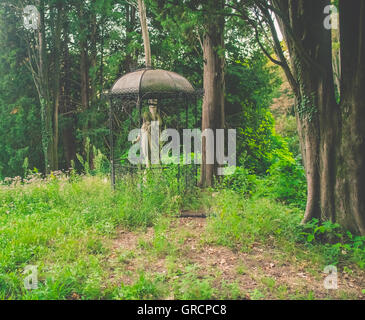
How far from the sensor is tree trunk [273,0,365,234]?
4.47 m

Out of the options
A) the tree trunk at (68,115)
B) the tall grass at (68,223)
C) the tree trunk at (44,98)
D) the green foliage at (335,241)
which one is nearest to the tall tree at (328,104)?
the green foliage at (335,241)

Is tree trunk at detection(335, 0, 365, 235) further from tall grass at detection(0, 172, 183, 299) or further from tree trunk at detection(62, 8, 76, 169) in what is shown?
tree trunk at detection(62, 8, 76, 169)

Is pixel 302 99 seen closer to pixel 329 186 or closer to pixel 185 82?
pixel 329 186

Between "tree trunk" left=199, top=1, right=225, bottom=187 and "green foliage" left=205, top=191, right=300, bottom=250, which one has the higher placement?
"tree trunk" left=199, top=1, right=225, bottom=187

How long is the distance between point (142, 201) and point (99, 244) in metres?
1.80

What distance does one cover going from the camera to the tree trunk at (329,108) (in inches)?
176

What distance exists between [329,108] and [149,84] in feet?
12.4

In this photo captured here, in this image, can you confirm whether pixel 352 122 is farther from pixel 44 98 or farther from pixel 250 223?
pixel 44 98

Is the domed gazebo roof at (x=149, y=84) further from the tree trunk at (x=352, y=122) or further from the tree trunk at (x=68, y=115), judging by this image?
the tree trunk at (x=68, y=115)

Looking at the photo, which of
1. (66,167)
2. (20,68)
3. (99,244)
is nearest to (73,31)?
(20,68)

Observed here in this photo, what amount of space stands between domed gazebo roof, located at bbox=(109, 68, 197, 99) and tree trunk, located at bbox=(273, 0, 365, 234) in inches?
114

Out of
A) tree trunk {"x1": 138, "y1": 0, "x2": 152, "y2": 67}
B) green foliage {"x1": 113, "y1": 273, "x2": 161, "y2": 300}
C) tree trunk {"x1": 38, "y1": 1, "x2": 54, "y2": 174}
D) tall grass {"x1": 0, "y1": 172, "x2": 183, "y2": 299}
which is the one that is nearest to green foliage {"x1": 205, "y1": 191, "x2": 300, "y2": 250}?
tall grass {"x1": 0, "y1": 172, "x2": 183, "y2": 299}
